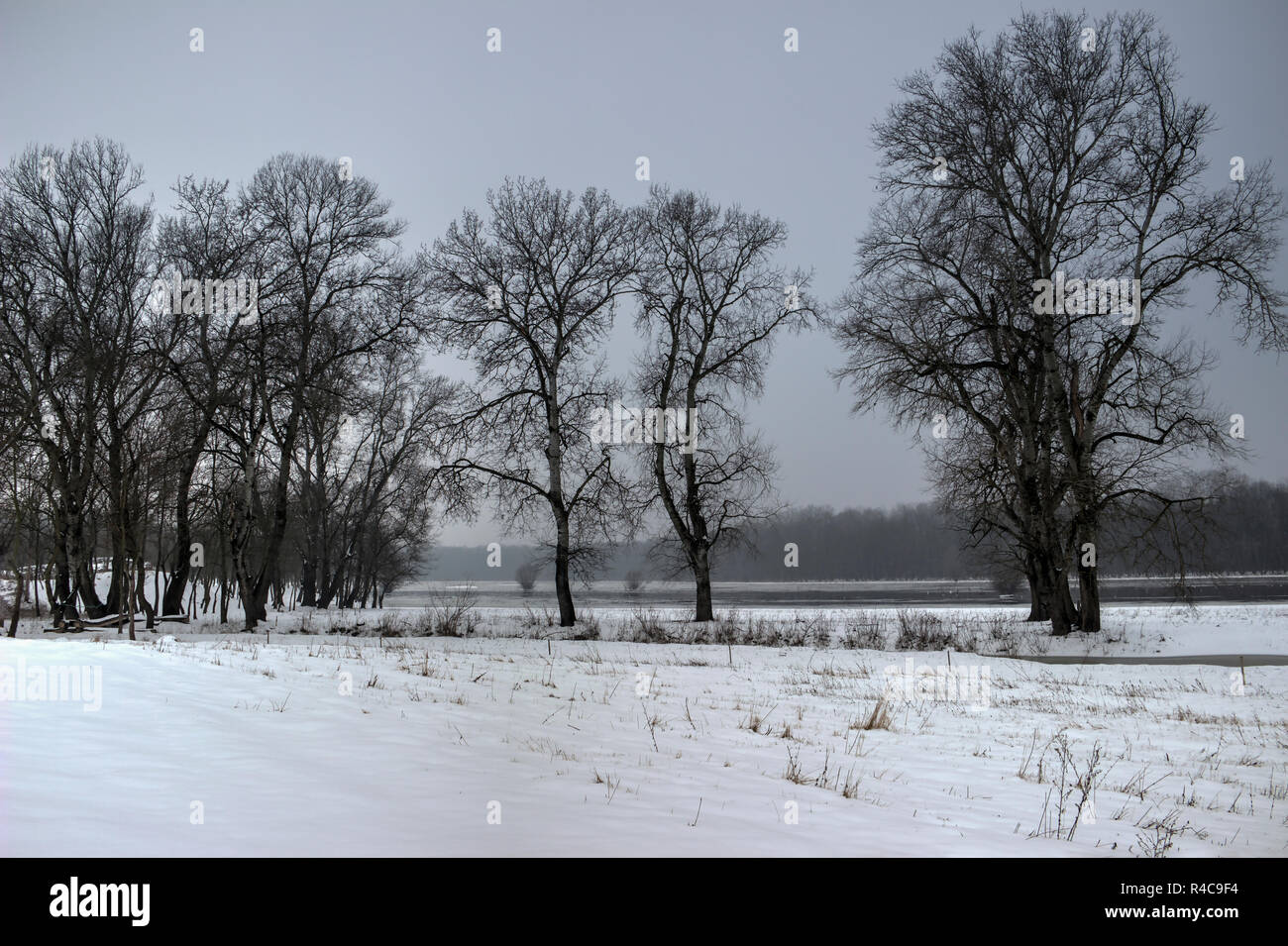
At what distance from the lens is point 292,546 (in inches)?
1751

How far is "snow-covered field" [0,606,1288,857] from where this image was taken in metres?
4.66

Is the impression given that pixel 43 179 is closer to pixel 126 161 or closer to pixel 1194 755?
pixel 126 161

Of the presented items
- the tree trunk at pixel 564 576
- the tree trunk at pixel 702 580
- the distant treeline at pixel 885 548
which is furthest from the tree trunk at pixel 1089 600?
the distant treeline at pixel 885 548

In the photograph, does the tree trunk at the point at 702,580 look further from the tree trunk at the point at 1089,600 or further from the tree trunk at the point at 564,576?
the tree trunk at the point at 1089,600

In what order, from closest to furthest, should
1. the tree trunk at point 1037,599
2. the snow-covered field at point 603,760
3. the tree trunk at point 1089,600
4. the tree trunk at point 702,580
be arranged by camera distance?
1. the snow-covered field at point 603,760
2. the tree trunk at point 1089,600
3. the tree trunk at point 1037,599
4. the tree trunk at point 702,580

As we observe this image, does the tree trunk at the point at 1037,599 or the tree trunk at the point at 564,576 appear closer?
the tree trunk at the point at 1037,599

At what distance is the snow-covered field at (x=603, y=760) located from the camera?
4.66 meters

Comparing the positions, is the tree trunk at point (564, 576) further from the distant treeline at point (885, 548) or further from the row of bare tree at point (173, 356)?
the distant treeline at point (885, 548)

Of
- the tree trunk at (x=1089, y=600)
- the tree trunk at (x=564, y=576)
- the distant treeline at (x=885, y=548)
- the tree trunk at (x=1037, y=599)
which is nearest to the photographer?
the tree trunk at (x=1089, y=600)

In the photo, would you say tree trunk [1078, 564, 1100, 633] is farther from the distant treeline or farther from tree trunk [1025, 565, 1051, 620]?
the distant treeline

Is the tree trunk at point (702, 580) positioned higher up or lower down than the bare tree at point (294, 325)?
lower down

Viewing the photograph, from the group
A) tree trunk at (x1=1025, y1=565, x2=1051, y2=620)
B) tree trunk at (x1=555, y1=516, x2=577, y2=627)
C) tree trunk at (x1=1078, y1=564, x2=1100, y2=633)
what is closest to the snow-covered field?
tree trunk at (x1=1078, y1=564, x2=1100, y2=633)

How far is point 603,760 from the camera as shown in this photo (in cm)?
719
